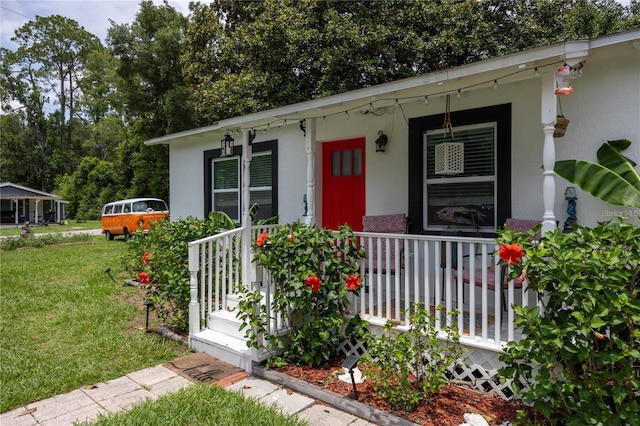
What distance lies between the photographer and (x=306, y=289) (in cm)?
368

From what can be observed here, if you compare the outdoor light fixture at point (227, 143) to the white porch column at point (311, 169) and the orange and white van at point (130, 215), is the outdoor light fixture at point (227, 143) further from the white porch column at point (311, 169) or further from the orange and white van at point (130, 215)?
the orange and white van at point (130, 215)

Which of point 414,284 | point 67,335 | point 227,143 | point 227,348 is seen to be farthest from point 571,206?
point 67,335

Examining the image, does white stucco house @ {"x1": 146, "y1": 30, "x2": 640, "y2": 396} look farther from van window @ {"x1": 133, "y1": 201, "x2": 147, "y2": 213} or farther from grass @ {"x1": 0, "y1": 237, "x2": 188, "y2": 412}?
van window @ {"x1": 133, "y1": 201, "x2": 147, "y2": 213}

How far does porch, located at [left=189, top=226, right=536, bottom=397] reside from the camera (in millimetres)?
3246

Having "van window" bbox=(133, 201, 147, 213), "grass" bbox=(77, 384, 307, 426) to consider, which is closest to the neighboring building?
"van window" bbox=(133, 201, 147, 213)

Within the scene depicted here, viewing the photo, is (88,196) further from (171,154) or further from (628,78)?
(628,78)

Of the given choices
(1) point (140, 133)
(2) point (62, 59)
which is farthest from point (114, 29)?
(2) point (62, 59)

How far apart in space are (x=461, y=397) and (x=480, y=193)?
2436 millimetres

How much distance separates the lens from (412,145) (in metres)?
5.16

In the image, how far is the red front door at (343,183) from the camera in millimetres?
5836

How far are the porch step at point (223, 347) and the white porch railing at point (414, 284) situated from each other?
0.14 m

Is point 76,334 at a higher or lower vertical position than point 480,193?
lower

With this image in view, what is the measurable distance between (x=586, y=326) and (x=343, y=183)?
4.12 meters

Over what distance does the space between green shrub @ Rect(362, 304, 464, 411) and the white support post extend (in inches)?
88.7
